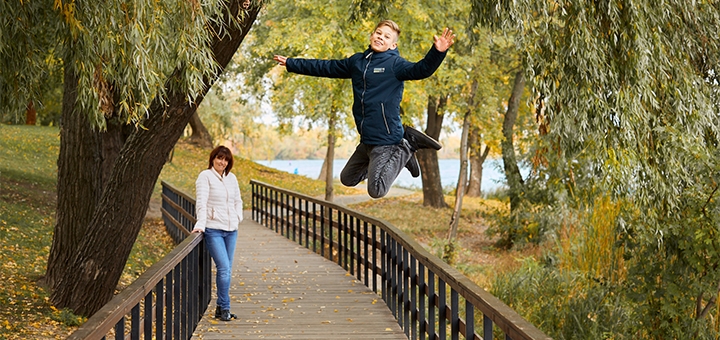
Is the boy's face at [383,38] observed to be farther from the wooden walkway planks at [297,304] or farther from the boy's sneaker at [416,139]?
the wooden walkway planks at [297,304]

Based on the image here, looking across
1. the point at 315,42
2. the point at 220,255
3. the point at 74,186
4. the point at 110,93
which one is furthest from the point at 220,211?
the point at 315,42

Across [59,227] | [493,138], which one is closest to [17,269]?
[59,227]

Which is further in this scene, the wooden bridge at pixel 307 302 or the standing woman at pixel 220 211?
the standing woman at pixel 220 211

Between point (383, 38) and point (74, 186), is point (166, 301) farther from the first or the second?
point (74, 186)

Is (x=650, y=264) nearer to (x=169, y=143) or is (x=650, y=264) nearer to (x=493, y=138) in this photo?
(x=169, y=143)

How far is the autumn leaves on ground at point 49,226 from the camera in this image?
9414 millimetres

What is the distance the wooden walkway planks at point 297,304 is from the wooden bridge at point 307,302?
1 cm

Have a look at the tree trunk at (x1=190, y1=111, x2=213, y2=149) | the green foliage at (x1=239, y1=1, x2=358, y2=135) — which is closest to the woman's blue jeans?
the green foliage at (x1=239, y1=1, x2=358, y2=135)

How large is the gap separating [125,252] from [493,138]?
15538 mm

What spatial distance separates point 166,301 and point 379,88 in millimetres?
2697

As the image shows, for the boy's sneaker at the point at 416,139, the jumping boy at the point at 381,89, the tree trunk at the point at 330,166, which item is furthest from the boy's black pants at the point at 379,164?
the tree trunk at the point at 330,166

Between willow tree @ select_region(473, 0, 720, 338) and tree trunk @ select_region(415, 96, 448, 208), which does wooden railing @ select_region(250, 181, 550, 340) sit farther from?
tree trunk @ select_region(415, 96, 448, 208)

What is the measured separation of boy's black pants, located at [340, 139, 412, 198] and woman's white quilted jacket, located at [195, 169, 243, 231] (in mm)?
2926

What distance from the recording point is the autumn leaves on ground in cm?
941
